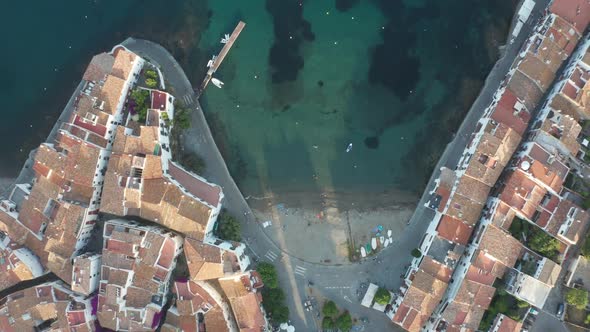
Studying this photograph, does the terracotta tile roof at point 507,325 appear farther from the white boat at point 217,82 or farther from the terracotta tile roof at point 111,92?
the terracotta tile roof at point 111,92

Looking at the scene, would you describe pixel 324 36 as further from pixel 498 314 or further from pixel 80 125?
pixel 498 314

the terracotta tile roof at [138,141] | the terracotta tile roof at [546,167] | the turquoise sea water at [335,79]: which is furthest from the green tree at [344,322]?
the terracotta tile roof at [138,141]

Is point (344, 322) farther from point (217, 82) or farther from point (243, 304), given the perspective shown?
point (217, 82)

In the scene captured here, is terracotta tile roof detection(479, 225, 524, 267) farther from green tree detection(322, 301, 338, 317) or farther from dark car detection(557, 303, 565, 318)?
green tree detection(322, 301, 338, 317)

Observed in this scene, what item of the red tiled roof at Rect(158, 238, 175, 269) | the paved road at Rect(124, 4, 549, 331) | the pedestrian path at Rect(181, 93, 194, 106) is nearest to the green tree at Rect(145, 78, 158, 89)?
the pedestrian path at Rect(181, 93, 194, 106)

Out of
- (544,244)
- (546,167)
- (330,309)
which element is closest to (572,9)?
(546,167)

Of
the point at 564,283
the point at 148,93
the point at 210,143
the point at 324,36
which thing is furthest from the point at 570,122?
the point at 148,93
